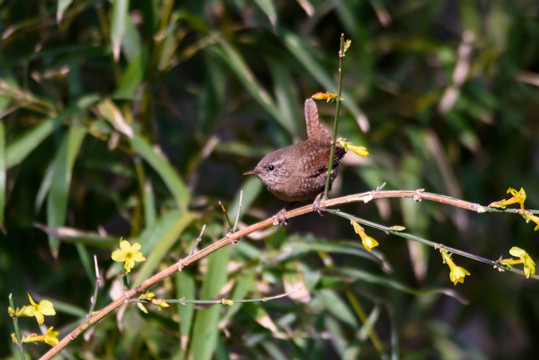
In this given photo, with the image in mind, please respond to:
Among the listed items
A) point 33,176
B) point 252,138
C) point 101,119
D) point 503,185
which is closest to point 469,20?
point 503,185

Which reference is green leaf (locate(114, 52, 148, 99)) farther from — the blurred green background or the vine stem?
the vine stem

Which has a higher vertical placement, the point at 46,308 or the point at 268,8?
the point at 268,8

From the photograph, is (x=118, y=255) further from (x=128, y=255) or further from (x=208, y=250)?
(x=208, y=250)

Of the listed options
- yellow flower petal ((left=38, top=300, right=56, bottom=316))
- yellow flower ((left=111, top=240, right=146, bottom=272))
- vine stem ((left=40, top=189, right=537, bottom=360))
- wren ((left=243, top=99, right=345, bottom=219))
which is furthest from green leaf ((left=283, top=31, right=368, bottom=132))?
yellow flower petal ((left=38, top=300, right=56, bottom=316))

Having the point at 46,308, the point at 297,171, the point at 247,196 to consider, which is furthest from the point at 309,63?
the point at 46,308

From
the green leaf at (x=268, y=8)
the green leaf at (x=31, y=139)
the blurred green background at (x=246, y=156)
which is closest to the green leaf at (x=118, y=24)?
the blurred green background at (x=246, y=156)

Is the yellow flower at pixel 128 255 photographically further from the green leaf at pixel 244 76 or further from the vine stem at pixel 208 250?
the green leaf at pixel 244 76

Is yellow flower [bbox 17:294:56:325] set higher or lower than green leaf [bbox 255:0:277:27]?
lower

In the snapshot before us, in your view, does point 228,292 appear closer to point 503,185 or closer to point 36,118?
point 36,118
